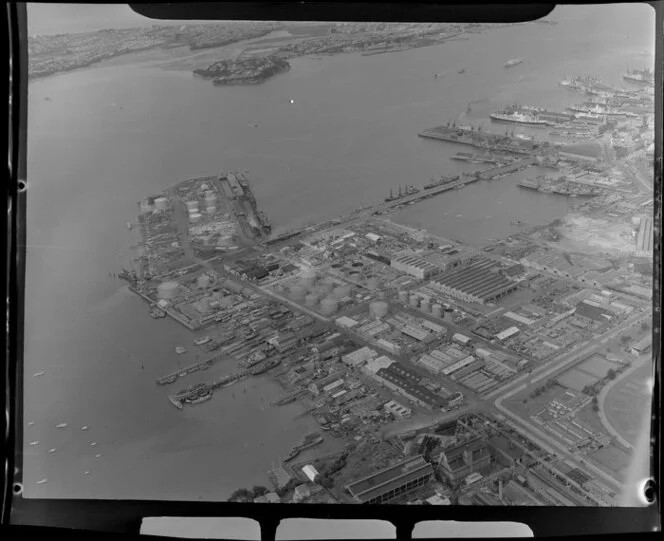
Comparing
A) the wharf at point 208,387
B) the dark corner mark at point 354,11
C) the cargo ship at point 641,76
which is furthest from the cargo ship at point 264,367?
the cargo ship at point 641,76

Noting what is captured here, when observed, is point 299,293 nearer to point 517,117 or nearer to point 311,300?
point 311,300

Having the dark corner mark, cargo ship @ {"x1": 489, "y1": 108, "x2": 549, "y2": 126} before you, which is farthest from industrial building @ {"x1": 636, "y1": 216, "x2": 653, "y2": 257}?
the dark corner mark

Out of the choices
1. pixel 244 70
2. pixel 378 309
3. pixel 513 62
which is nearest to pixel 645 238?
pixel 513 62

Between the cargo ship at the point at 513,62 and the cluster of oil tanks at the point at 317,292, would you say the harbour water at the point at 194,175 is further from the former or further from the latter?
the cluster of oil tanks at the point at 317,292

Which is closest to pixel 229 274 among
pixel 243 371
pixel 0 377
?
pixel 243 371

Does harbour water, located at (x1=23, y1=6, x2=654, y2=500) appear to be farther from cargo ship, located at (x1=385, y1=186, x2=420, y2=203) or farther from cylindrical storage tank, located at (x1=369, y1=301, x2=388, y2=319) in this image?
cylindrical storage tank, located at (x1=369, y1=301, x2=388, y2=319)

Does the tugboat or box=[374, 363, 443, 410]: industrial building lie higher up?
box=[374, 363, 443, 410]: industrial building
